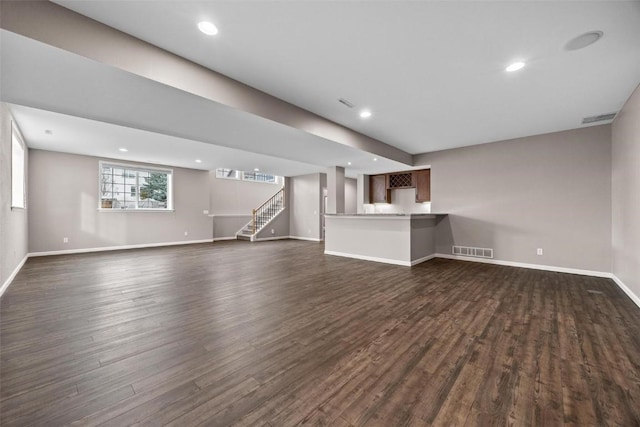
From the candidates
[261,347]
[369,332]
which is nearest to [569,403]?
[369,332]

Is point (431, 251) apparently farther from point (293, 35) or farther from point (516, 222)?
point (293, 35)

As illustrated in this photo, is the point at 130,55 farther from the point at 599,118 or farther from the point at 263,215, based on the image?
the point at 263,215

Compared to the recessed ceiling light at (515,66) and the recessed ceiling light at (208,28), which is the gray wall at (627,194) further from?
the recessed ceiling light at (208,28)

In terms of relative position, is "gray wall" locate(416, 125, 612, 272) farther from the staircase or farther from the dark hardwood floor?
the staircase

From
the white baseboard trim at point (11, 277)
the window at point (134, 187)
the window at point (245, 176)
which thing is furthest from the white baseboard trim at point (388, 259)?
the window at point (134, 187)

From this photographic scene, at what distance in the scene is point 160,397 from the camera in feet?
5.00

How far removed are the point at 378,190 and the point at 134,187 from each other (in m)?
7.90

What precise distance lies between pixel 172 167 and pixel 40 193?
314 centimetres

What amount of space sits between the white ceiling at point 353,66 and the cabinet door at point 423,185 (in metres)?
2.84

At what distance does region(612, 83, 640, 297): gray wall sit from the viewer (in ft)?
10.6

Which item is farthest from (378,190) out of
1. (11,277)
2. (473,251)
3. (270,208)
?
(11,277)

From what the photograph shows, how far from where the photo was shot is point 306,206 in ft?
34.4

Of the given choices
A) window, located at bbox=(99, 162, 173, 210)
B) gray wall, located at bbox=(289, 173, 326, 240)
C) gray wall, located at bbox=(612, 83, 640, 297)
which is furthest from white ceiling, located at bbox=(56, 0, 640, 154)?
window, located at bbox=(99, 162, 173, 210)

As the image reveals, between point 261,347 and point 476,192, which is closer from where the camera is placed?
point 261,347
